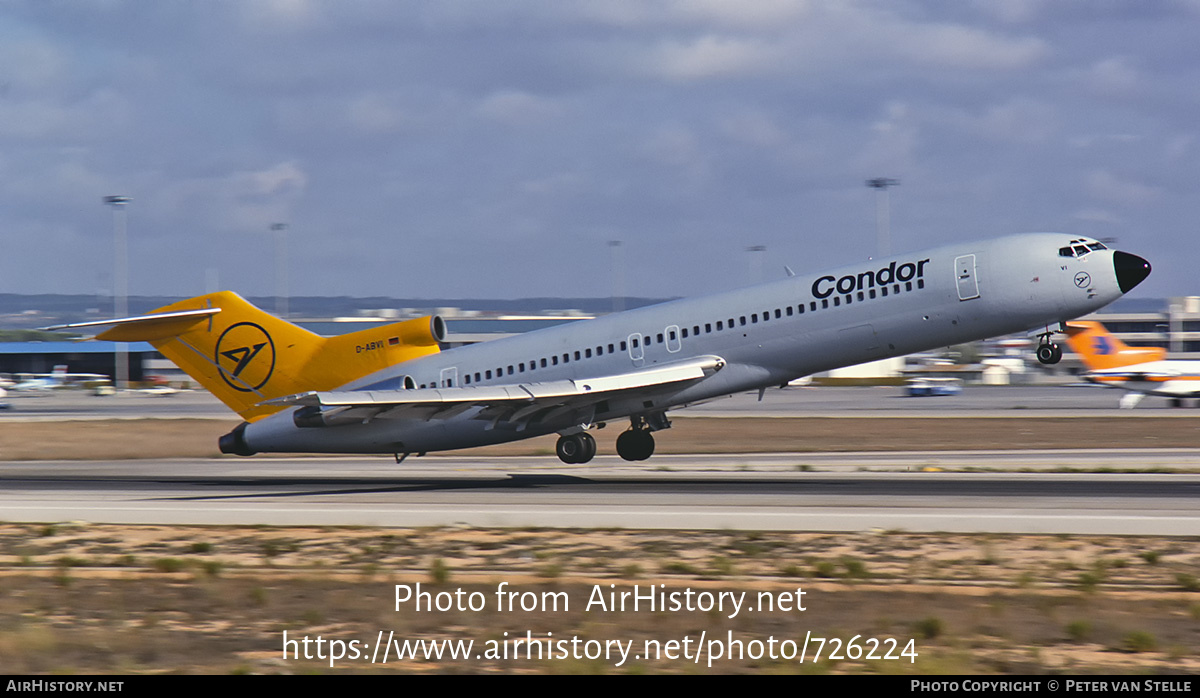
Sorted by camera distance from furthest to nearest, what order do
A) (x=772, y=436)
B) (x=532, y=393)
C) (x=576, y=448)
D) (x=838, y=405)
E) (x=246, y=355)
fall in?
(x=838, y=405) < (x=772, y=436) < (x=246, y=355) < (x=576, y=448) < (x=532, y=393)

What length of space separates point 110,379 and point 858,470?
120m

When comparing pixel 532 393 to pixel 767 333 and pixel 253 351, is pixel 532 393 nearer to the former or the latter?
pixel 767 333

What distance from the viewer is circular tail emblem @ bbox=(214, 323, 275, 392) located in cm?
3347

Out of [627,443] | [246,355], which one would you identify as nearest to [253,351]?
[246,355]

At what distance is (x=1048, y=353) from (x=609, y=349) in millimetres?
11936

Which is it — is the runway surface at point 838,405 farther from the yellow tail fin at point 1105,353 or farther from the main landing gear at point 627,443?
the main landing gear at point 627,443

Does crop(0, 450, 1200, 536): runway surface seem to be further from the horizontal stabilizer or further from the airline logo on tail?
the horizontal stabilizer

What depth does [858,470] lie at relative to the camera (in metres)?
34.0

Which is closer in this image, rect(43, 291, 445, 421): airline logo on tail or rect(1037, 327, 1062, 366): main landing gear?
rect(1037, 327, 1062, 366): main landing gear

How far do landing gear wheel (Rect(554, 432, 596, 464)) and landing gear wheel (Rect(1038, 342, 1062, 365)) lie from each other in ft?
41.5

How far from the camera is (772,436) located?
52.2 metres

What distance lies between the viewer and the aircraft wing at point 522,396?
100 ft

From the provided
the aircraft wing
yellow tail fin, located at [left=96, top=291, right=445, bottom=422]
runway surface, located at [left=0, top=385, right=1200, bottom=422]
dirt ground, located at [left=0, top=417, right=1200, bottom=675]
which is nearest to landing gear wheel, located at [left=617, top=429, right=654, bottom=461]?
the aircraft wing
